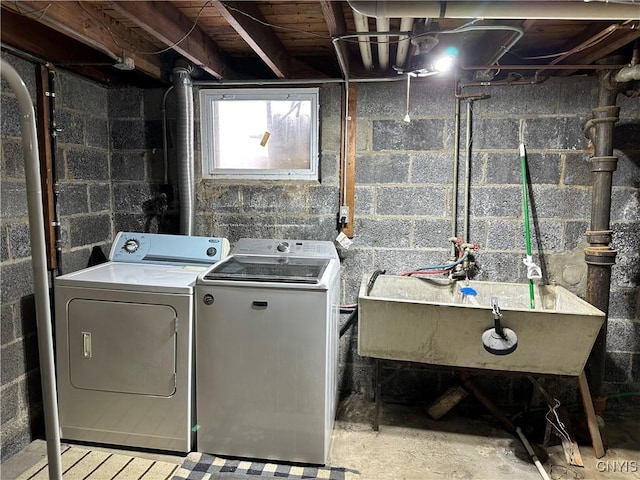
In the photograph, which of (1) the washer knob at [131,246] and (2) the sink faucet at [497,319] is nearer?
(2) the sink faucet at [497,319]

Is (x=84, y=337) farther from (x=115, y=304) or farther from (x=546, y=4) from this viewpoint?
(x=546, y=4)

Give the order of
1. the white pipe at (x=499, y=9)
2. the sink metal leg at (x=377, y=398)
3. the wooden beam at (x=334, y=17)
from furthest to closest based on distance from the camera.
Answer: the sink metal leg at (x=377, y=398)
the wooden beam at (x=334, y=17)
the white pipe at (x=499, y=9)

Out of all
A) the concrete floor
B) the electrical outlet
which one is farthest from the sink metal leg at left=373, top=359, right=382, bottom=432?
the electrical outlet

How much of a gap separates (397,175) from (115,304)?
1761mm

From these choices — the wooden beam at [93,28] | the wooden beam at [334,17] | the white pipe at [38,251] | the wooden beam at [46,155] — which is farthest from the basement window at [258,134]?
the white pipe at [38,251]

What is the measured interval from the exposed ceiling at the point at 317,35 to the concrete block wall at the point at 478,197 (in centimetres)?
20

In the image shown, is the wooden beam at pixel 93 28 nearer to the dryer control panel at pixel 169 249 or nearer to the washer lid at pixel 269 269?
the dryer control panel at pixel 169 249

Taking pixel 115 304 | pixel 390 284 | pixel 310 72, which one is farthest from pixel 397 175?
pixel 115 304

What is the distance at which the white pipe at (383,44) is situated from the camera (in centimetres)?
187

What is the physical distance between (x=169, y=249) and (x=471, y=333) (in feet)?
5.81

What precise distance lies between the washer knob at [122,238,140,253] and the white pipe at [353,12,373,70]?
1.74 metres

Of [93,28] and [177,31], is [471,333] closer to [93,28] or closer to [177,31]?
[177,31]

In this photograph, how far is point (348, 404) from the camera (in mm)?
2795

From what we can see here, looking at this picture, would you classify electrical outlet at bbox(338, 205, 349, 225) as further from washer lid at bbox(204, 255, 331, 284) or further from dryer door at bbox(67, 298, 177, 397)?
dryer door at bbox(67, 298, 177, 397)
